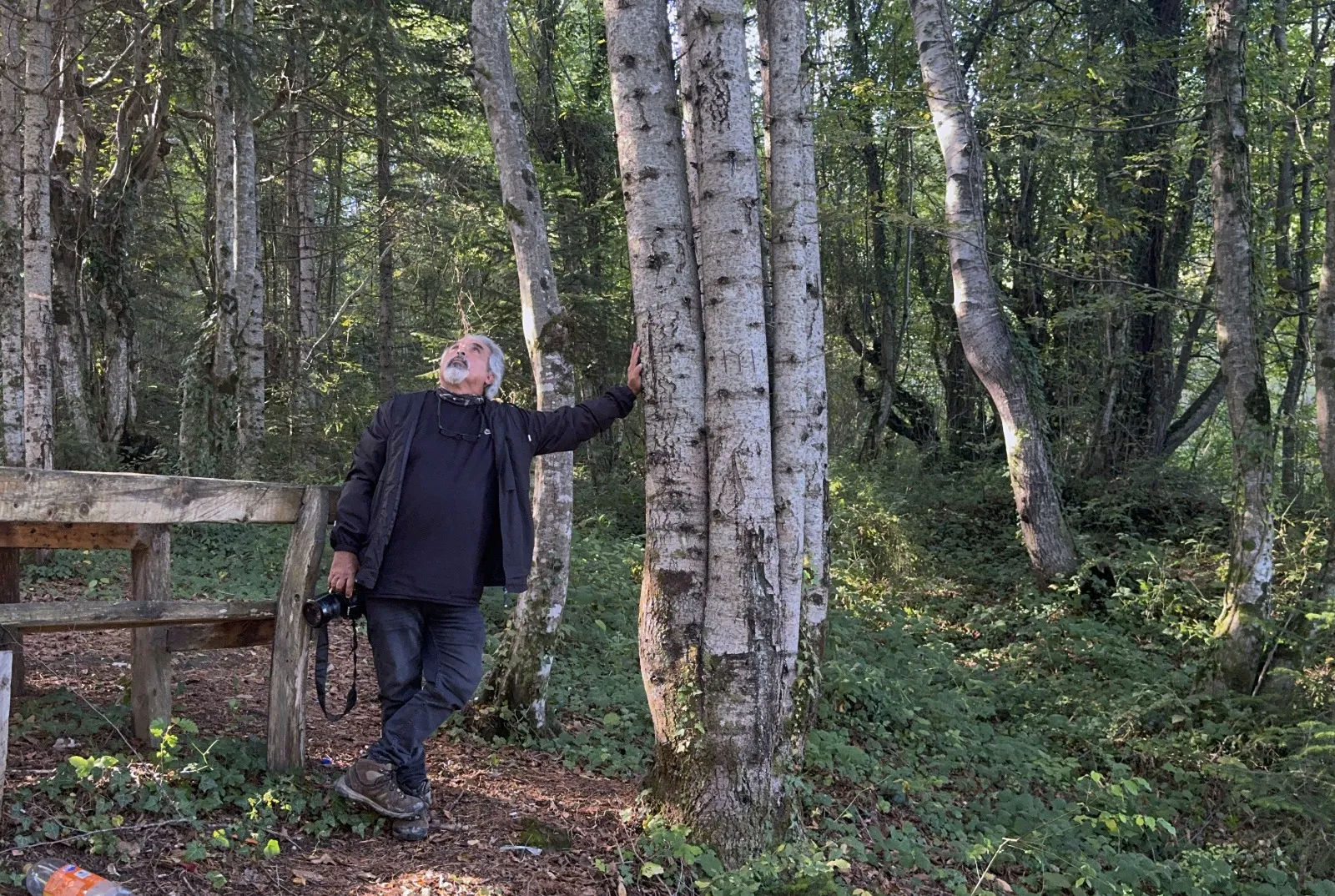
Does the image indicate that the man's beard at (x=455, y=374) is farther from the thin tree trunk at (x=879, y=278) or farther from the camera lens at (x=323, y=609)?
the thin tree trunk at (x=879, y=278)

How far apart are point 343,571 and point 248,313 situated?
8.78 m

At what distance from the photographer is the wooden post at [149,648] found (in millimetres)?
4391

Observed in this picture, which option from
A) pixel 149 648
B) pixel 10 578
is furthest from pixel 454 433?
pixel 10 578

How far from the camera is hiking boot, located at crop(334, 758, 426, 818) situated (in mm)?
3977

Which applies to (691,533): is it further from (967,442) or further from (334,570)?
(967,442)

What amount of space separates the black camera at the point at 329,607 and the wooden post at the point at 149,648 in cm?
77

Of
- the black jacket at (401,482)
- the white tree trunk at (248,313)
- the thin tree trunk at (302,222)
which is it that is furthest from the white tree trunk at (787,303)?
the thin tree trunk at (302,222)

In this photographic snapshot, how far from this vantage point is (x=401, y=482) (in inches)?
160

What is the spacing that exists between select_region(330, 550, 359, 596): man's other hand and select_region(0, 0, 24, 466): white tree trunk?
7.14 m

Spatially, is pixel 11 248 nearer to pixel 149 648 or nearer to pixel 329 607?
pixel 149 648

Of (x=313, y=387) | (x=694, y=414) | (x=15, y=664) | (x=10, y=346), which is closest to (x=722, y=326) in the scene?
(x=694, y=414)

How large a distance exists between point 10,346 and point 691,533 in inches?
349

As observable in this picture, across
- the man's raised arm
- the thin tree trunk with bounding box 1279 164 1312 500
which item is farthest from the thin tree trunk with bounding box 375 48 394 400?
the thin tree trunk with bounding box 1279 164 1312 500

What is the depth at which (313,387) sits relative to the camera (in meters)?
13.4
